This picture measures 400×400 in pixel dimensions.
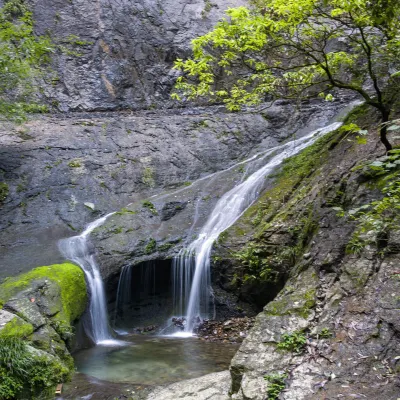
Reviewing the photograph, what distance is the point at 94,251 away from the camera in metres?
10.1

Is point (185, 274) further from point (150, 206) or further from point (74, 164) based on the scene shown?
point (74, 164)

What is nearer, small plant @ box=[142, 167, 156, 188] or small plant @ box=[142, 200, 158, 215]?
small plant @ box=[142, 200, 158, 215]

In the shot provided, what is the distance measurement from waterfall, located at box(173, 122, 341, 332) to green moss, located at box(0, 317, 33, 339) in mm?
3673

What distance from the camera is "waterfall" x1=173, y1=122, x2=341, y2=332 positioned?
30.3 feet

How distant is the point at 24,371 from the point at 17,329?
781 millimetres

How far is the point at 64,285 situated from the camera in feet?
26.7

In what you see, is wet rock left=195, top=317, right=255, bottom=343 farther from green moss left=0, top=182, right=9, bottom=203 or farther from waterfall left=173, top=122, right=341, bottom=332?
green moss left=0, top=182, right=9, bottom=203

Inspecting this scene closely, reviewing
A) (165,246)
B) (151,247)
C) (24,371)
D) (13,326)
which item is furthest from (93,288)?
(24,371)

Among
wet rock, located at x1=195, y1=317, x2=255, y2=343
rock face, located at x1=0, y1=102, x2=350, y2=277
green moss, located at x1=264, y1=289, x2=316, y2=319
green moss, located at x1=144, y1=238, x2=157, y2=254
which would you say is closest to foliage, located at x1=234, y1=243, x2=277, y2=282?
wet rock, located at x1=195, y1=317, x2=255, y2=343

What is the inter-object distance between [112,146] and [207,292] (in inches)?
287

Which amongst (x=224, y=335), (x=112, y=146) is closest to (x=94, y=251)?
(x=224, y=335)

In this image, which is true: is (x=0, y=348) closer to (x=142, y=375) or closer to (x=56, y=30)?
(x=142, y=375)

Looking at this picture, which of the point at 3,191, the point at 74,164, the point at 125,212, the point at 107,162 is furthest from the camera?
the point at 107,162

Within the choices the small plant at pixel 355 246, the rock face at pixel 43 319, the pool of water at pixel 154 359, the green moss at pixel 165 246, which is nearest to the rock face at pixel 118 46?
the green moss at pixel 165 246
